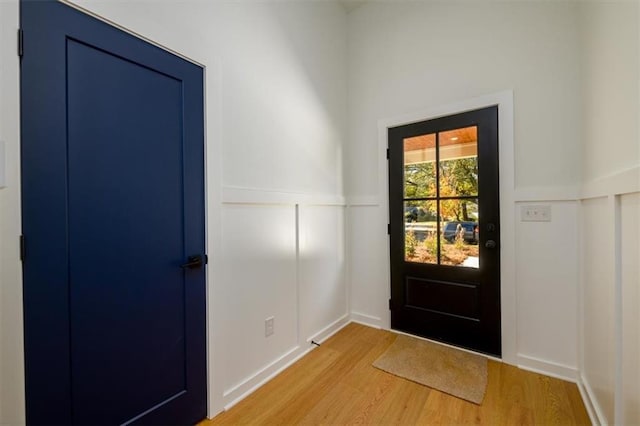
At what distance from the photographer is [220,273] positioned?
1.63 m

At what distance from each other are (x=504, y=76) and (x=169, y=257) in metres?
2.59

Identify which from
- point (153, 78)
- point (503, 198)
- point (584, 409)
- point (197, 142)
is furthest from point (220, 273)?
point (584, 409)

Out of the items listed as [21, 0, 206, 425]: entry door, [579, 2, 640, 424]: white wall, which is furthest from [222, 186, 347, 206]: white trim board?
[579, 2, 640, 424]: white wall

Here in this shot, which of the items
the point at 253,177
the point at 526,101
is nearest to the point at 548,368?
the point at 526,101

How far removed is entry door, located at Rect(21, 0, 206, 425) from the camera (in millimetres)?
1021

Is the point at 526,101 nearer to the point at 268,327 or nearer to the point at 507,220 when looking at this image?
the point at 507,220

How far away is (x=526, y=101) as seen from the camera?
1973 mm

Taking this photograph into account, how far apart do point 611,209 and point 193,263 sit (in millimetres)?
2054

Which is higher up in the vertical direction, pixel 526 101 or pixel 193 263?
pixel 526 101

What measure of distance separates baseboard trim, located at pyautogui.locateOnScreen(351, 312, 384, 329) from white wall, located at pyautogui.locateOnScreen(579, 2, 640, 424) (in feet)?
4.77

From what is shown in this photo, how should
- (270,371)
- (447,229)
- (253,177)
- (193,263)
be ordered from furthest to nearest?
1. (447,229)
2. (270,371)
3. (253,177)
4. (193,263)

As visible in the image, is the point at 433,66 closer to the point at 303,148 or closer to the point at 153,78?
the point at 303,148

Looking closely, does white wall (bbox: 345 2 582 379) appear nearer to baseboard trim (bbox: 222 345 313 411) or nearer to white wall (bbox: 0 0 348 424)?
white wall (bbox: 0 0 348 424)

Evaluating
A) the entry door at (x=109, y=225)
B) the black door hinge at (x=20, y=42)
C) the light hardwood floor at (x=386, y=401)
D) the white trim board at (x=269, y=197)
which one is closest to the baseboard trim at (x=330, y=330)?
the light hardwood floor at (x=386, y=401)
